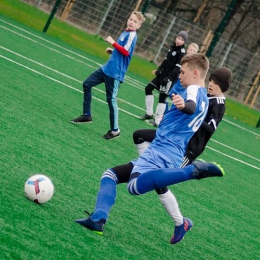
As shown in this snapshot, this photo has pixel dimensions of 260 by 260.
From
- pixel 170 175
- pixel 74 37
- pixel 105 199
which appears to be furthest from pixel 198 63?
pixel 74 37

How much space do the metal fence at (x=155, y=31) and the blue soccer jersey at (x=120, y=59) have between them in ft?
63.2

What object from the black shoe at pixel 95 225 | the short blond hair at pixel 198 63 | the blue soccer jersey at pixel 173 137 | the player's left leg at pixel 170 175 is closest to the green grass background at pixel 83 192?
the black shoe at pixel 95 225

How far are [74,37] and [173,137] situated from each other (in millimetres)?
20599

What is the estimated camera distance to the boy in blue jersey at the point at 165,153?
244 inches

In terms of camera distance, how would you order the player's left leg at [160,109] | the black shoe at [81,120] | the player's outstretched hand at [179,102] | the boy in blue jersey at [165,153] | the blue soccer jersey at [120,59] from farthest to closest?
the player's left leg at [160,109] → the black shoe at [81,120] → the blue soccer jersey at [120,59] → the boy in blue jersey at [165,153] → the player's outstretched hand at [179,102]

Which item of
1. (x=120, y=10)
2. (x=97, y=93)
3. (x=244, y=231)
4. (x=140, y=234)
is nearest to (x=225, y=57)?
(x=120, y=10)

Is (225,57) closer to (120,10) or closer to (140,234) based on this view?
(120,10)

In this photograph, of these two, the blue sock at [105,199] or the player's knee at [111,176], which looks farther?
the player's knee at [111,176]

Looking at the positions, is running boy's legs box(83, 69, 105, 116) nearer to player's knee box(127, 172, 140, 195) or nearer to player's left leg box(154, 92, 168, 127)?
player's left leg box(154, 92, 168, 127)

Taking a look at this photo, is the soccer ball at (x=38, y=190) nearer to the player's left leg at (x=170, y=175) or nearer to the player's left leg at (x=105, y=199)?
the player's left leg at (x=105, y=199)

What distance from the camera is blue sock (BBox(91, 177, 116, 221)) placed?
6.24 metres

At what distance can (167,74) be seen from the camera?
14.8 m

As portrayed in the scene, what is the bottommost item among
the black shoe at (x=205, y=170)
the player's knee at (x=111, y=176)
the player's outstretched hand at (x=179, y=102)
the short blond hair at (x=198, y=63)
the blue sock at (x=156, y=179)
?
the player's knee at (x=111, y=176)

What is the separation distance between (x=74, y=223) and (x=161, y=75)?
8.78 m
